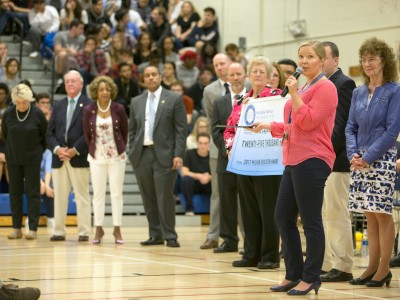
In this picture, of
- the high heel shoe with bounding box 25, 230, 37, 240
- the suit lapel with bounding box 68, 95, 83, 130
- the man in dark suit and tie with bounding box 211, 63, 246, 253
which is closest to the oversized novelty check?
the man in dark suit and tie with bounding box 211, 63, 246, 253

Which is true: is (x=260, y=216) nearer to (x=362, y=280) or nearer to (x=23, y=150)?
(x=362, y=280)

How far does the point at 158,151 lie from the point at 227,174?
108 centimetres

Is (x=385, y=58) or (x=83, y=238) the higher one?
(x=385, y=58)

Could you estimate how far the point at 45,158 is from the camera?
12.4 metres

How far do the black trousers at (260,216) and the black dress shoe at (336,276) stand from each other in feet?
2.17

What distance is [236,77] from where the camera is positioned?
855cm

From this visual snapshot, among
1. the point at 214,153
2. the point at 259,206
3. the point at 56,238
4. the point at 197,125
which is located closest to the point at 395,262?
the point at 259,206

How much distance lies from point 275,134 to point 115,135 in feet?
13.3

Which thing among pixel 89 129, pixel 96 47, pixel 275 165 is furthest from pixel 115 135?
pixel 96 47

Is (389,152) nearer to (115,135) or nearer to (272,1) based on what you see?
(115,135)

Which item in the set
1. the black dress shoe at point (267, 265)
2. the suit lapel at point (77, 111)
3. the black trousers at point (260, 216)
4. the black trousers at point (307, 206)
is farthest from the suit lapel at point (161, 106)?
the black trousers at point (307, 206)

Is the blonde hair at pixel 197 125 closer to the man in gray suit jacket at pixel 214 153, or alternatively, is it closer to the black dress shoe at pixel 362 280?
the man in gray suit jacket at pixel 214 153

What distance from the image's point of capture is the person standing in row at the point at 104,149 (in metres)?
9.52

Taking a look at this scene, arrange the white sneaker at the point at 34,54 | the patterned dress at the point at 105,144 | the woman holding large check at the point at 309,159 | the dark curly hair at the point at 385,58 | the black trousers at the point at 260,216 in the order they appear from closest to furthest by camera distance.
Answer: the woman holding large check at the point at 309,159
the dark curly hair at the point at 385,58
the black trousers at the point at 260,216
the patterned dress at the point at 105,144
the white sneaker at the point at 34,54
